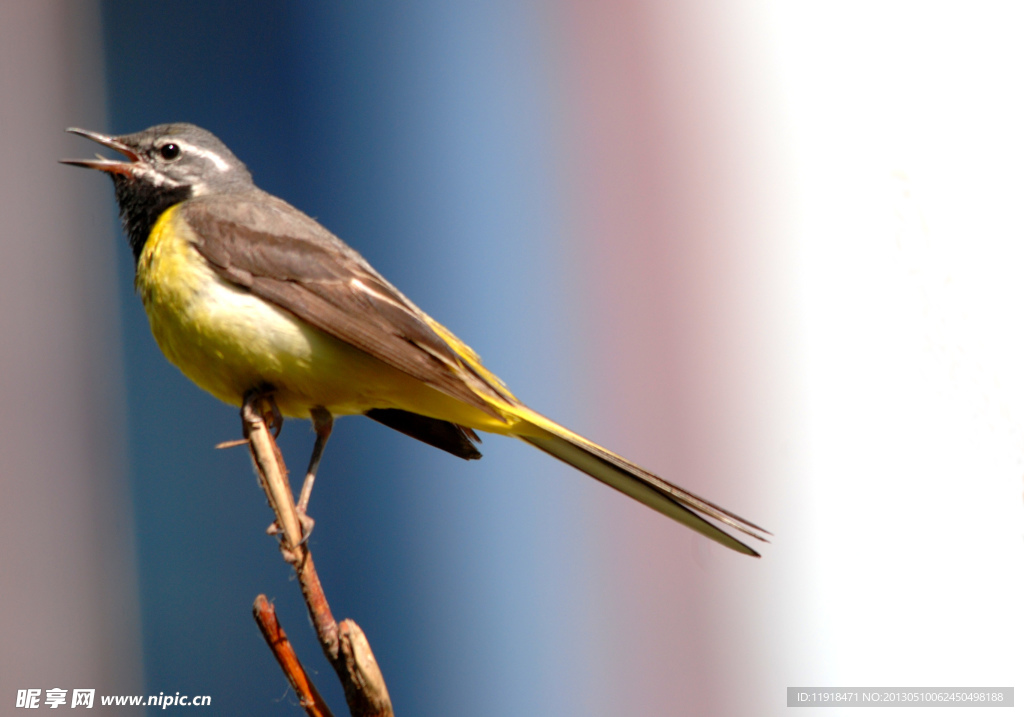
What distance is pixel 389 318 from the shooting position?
2.26 m

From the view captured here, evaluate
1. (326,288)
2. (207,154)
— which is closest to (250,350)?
(326,288)

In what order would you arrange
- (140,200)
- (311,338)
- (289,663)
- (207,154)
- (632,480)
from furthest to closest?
(207,154)
(140,200)
(311,338)
(632,480)
(289,663)

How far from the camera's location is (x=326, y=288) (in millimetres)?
2299

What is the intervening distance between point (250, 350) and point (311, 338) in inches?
5.9

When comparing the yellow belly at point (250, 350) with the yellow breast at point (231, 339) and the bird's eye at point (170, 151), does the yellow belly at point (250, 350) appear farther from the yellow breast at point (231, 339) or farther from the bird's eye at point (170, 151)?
the bird's eye at point (170, 151)

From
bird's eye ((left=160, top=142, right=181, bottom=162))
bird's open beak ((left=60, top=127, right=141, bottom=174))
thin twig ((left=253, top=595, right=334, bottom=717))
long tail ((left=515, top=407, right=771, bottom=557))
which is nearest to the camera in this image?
thin twig ((left=253, top=595, right=334, bottom=717))

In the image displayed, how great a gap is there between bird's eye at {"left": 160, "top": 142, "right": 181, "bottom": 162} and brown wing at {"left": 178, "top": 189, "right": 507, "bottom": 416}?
0.31 metres

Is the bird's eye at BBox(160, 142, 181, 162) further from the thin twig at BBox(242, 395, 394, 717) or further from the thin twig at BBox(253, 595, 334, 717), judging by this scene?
the thin twig at BBox(253, 595, 334, 717)

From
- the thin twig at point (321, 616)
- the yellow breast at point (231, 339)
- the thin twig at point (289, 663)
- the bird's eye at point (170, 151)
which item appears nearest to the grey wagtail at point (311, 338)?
the yellow breast at point (231, 339)

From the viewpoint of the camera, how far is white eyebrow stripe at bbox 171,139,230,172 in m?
2.72

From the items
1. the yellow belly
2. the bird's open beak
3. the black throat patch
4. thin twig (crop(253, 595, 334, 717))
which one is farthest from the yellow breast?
thin twig (crop(253, 595, 334, 717))

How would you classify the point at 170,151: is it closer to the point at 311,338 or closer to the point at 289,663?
the point at 311,338

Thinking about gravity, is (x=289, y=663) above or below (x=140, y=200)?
below

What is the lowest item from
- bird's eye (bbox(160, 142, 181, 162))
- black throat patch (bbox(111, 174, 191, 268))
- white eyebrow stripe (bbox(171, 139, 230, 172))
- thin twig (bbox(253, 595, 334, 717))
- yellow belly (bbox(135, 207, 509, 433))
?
thin twig (bbox(253, 595, 334, 717))
